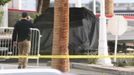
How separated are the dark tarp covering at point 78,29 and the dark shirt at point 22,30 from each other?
3.94 meters

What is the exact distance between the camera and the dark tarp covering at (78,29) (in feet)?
58.3

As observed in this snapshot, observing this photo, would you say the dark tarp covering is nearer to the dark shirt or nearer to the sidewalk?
the sidewalk

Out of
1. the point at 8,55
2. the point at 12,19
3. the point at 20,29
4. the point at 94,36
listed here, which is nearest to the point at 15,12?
the point at 12,19

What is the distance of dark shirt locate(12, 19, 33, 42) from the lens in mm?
13672

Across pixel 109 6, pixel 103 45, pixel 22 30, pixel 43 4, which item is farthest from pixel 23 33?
pixel 43 4

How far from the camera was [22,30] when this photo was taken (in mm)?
13688

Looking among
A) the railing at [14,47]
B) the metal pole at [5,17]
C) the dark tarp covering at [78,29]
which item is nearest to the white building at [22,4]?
the metal pole at [5,17]

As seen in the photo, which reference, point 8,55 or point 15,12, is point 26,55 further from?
point 15,12

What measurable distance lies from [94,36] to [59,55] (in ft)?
19.3

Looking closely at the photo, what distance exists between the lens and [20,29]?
13664 mm

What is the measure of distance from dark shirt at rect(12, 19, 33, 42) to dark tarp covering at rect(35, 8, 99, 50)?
3943 mm

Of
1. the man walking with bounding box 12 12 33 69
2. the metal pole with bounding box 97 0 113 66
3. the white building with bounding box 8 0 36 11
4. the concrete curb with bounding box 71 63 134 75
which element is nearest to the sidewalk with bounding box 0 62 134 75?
the concrete curb with bounding box 71 63 134 75

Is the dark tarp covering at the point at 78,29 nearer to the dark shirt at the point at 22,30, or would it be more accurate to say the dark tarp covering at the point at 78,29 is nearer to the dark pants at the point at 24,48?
the dark pants at the point at 24,48

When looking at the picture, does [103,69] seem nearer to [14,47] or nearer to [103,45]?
[103,45]
